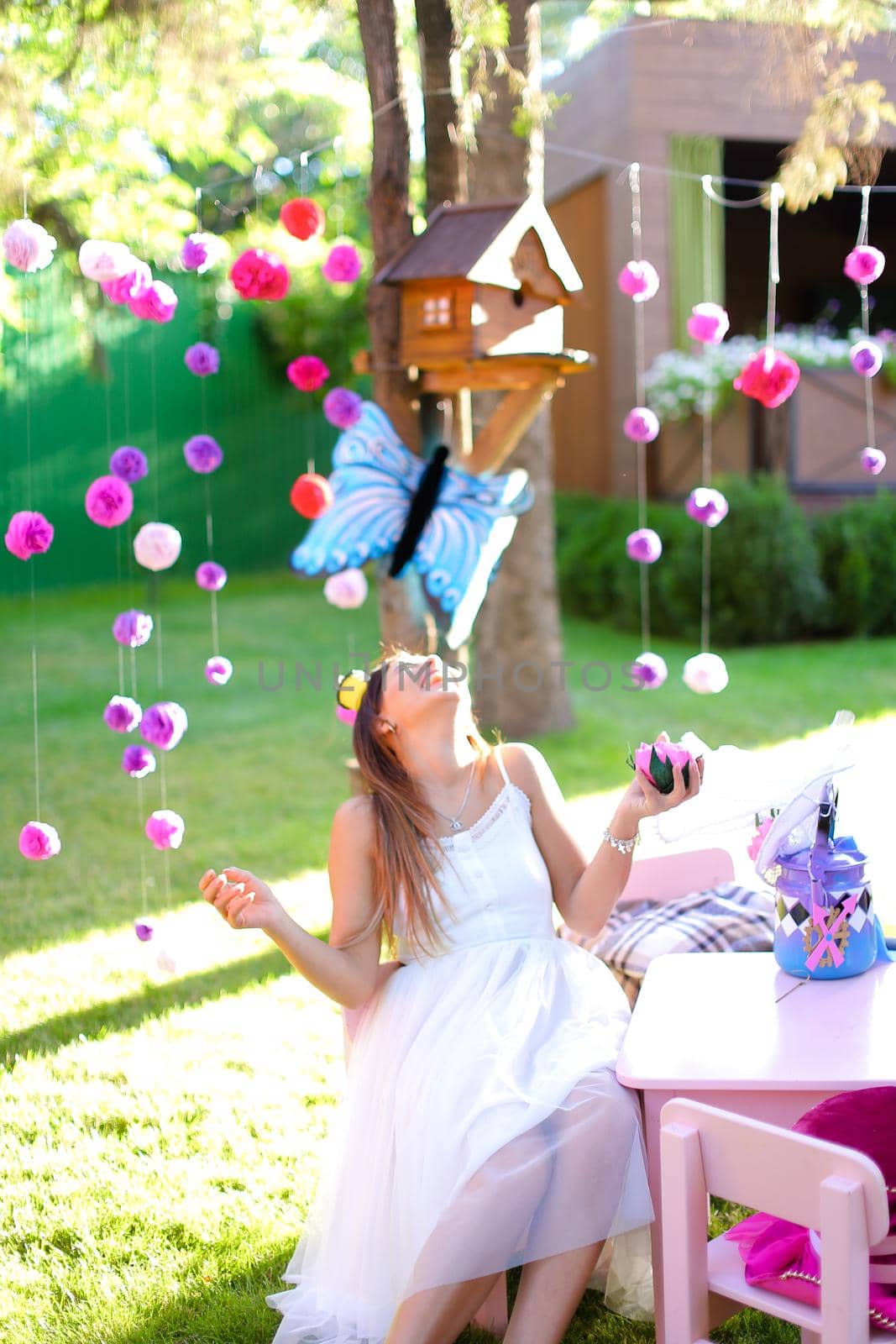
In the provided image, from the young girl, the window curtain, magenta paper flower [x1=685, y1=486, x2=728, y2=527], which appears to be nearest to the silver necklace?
the young girl

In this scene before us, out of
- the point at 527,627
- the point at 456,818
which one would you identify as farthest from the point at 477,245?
the point at 527,627

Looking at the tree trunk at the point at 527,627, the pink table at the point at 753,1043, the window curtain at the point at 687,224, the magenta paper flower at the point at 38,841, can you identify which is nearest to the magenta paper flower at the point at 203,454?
the magenta paper flower at the point at 38,841

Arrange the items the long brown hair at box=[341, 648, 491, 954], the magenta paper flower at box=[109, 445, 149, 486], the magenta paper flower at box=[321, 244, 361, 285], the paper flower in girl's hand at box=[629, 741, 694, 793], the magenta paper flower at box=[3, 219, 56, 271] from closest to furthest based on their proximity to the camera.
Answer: the paper flower in girl's hand at box=[629, 741, 694, 793]
the long brown hair at box=[341, 648, 491, 954]
the magenta paper flower at box=[3, 219, 56, 271]
the magenta paper flower at box=[109, 445, 149, 486]
the magenta paper flower at box=[321, 244, 361, 285]

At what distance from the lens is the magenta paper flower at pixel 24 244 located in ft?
8.50

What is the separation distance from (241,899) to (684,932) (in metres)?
A: 1.22

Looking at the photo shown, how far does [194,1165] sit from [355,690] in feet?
3.74

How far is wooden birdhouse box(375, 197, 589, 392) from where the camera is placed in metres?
3.22

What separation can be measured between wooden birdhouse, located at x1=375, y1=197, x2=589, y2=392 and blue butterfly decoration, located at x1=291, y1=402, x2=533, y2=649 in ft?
0.74

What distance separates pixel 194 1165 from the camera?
2.77 m

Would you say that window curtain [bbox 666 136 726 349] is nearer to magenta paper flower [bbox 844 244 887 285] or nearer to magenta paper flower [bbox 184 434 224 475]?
magenta paper flower [bbox 844 244 887 285]

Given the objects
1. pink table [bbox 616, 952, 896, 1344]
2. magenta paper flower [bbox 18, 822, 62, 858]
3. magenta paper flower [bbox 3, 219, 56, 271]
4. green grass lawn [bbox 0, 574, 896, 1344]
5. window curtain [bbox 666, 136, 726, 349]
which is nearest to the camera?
pink table [bbox 616, 952, 896, 1344]

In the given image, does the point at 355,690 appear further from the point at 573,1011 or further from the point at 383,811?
the point at 573,1011

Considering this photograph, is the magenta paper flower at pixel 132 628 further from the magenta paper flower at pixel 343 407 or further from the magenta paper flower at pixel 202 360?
the magenta paper flower at pixel 343 407

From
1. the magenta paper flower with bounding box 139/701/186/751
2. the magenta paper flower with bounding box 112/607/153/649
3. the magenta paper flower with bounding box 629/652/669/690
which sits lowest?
the magenta paper flower with bounding box 139/701/186/751
